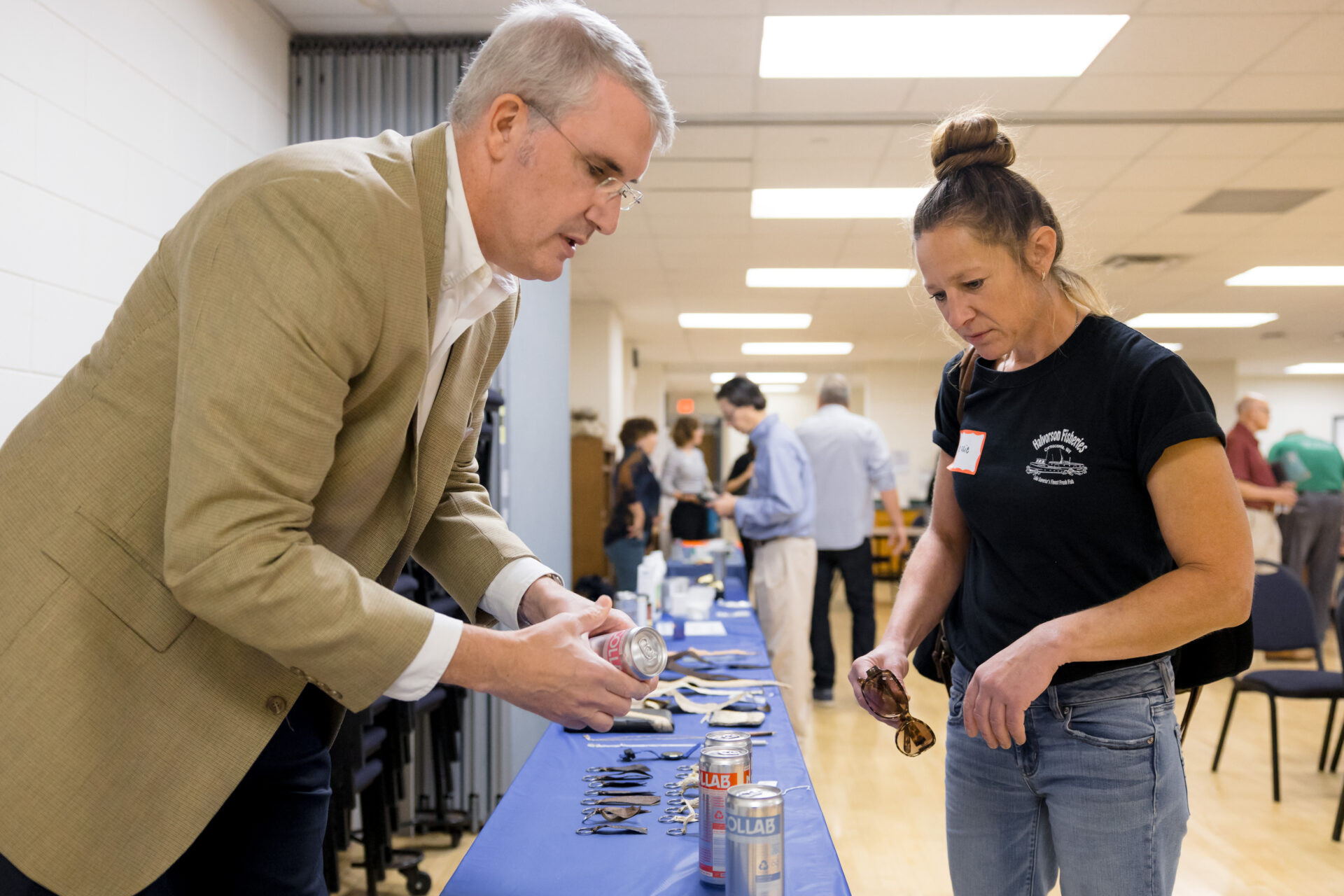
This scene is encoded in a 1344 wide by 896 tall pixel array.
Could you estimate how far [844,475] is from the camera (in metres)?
5.45

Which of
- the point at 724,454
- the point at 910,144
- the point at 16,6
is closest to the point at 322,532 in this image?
the point at 16,6

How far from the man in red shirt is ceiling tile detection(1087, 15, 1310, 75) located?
146 inches

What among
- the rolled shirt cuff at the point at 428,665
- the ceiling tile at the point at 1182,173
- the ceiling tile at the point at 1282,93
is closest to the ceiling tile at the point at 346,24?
the rolled shirt cuff at the point at 428,665

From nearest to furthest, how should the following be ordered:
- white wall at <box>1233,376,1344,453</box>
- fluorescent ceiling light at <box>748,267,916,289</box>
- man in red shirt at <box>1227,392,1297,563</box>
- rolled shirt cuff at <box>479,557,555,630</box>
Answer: rolled shirt cuff at <box>479,557,555,630</box>
man in red shirt at <box>1227,392,1297,563</box>
fluorescent ceiling light at <box>748,267,916,289</box>
white wall at <box>1233,376,1344,453</box>

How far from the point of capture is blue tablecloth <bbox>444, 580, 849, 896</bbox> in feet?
3.89

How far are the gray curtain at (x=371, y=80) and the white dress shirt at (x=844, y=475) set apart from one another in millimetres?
2958

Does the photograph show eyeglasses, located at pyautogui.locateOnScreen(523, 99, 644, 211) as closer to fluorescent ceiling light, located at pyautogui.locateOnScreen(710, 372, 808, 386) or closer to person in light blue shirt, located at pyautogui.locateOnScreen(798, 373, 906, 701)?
person in light blue shirt, located at pyautogui.locateOnScreen(798, 373, 906, 701)

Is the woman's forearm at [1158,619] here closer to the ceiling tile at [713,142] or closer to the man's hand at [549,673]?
the man's hand at [549,673]

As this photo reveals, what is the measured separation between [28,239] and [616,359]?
295 inches

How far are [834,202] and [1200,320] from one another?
19.6ft

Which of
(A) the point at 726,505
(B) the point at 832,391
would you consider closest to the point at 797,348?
(B) the point at 832,391

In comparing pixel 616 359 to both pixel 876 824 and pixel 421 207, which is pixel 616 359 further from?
pixel 421 207

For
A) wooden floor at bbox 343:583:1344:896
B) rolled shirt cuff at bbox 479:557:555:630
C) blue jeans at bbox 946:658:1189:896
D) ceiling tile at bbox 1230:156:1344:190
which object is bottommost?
wooden floor at bbox 343:583:1344:896

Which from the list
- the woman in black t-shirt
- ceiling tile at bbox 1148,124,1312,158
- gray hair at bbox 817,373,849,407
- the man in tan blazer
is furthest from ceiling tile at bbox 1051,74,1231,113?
the man in tan blazer
